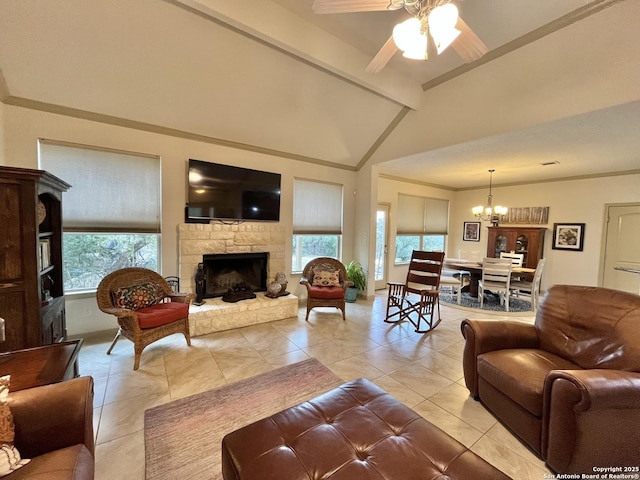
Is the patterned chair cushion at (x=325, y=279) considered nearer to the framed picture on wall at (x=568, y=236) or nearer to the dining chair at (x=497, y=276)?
the dining chair at (x=497, y=276)

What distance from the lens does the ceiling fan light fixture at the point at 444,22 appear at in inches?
58.6

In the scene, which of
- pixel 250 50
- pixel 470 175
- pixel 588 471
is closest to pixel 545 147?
pixel 470 175

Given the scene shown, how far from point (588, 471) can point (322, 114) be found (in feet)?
14.1

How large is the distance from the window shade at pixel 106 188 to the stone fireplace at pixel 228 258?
0.53m

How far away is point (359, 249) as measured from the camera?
17.5ft

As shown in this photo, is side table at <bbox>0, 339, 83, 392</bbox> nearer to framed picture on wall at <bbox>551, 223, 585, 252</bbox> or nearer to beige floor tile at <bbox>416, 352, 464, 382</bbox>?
beige floor tile at <bbox>416, 352, 464, 382</bbox>

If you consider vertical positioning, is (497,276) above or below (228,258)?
below

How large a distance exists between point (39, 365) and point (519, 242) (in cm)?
760

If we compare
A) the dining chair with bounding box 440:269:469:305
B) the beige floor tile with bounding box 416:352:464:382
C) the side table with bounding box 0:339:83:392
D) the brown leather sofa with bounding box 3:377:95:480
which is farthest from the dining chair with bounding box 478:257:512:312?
the side table with bounding box 0:339:83:392

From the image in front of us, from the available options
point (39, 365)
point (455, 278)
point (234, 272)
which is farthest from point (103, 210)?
point (455, 278)

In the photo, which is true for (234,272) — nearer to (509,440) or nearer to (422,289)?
(422,289)

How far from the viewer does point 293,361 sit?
9.09 ft

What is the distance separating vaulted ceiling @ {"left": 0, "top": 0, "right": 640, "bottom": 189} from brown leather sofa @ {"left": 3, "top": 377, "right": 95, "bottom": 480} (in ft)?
9.31

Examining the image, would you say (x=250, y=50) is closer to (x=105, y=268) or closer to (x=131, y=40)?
(x=131, y=40)
